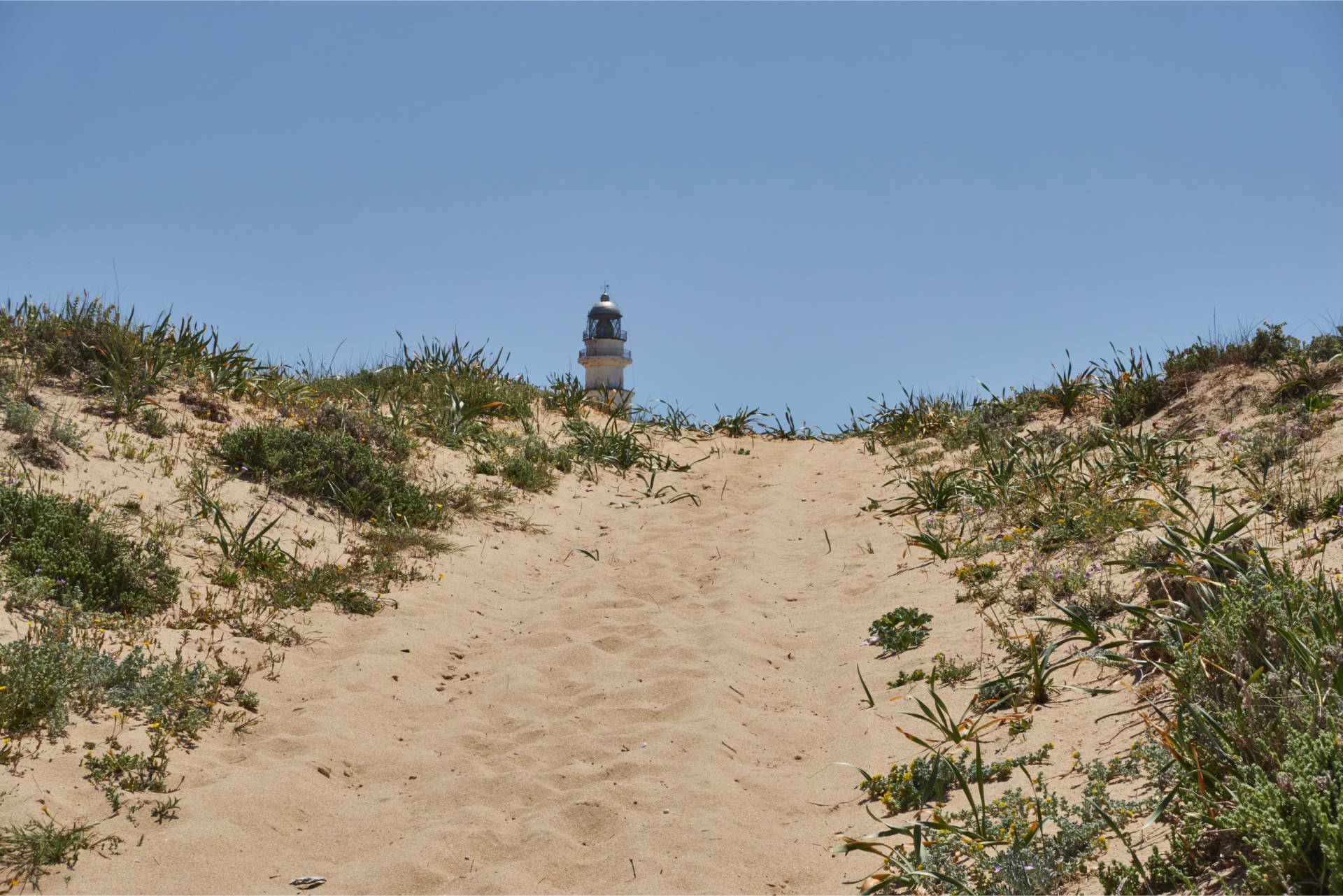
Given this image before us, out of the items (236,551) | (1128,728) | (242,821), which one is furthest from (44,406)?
(1128,728)

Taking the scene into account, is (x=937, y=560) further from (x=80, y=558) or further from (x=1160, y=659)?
(x=80, y=558)

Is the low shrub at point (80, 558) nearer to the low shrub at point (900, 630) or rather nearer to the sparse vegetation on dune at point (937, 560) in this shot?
the sparse vegetation on dune at point (937, 560)

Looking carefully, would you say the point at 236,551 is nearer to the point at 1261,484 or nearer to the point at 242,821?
the point at 242,821

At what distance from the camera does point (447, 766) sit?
4746mm

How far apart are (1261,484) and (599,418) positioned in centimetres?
931

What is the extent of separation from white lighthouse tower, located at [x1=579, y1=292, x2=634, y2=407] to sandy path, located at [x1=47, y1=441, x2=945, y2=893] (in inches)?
1115

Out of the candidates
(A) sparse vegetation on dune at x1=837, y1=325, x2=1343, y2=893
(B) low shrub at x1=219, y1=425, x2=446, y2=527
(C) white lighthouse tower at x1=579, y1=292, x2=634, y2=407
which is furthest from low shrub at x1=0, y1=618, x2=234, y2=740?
(C) white lighthouse tower at x1=579, y1=292, x2=634, y2=407

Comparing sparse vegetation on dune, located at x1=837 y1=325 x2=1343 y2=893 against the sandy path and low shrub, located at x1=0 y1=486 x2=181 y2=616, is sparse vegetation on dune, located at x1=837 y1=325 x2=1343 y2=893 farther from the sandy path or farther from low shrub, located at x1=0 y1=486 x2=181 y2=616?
low shrub, located at x1=0 y1=486 x2=181 y2=616

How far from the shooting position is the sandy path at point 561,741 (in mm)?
3754

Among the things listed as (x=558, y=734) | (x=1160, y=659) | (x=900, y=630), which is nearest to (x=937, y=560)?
(x=900, y=630)

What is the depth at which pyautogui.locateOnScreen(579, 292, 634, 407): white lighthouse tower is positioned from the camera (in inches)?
1439

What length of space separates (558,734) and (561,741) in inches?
3.6

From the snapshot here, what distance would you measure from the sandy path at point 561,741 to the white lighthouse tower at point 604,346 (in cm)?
2831

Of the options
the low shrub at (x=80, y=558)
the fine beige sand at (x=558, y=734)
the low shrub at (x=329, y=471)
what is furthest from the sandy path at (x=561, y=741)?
the low shrub at (x=80, y=558)
